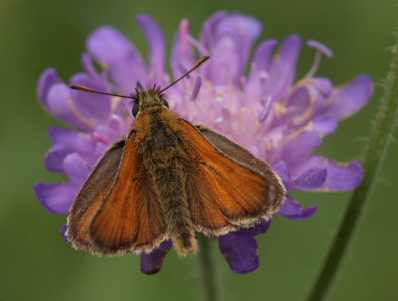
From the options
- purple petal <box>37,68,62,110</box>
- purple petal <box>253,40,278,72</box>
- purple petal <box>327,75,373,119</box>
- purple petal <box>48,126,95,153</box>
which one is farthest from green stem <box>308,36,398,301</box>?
purple petal <box>37,68,62,110</box>

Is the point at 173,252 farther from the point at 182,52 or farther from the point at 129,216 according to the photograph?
the point at 129,216

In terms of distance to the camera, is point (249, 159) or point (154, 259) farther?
point (154, 259)

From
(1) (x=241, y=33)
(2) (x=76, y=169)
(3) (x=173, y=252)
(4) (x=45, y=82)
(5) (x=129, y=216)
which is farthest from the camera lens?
(3) (x=173, y=252)

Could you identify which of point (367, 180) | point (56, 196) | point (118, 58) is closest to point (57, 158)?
point (56, 196)

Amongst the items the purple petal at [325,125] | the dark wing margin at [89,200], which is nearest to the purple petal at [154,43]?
the purple petal at [325,125]

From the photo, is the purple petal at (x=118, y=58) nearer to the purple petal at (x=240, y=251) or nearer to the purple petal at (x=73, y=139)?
the purple petal at (x=73, y=139)

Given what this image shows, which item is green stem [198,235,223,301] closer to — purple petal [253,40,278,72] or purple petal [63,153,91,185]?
purple petal [63,153,91,185]
